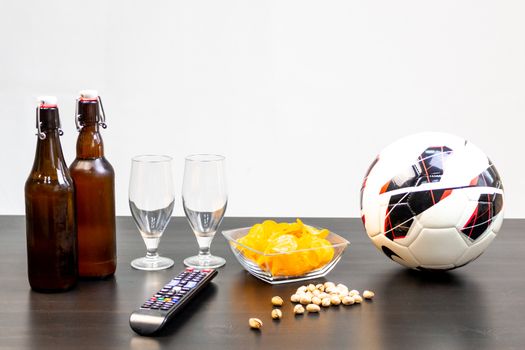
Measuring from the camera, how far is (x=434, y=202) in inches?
49.9

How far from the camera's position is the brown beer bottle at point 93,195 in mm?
1271

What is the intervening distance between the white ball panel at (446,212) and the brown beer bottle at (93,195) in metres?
0.52

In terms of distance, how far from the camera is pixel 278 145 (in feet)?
10.5

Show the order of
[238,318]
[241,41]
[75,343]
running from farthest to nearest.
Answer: [241,41]
[238,318]
[75,343]

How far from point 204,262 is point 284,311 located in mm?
275

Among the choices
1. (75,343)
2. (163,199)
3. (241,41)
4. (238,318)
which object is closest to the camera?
(75,343)

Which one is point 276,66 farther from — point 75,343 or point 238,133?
point 75,343

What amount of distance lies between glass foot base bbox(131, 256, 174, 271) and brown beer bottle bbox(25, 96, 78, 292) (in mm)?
171

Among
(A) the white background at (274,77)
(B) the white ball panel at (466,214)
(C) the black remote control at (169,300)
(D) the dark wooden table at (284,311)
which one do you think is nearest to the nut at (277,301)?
(D) the dark wooden table at (284,311)

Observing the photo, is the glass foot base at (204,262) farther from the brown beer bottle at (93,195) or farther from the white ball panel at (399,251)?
the white ball panel at (399,251)

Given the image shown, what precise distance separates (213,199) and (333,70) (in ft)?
6.46

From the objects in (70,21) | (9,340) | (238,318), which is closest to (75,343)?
(9,340)

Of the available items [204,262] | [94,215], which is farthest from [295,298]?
[94,215]

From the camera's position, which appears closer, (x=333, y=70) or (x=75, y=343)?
(x=75, y=343)
